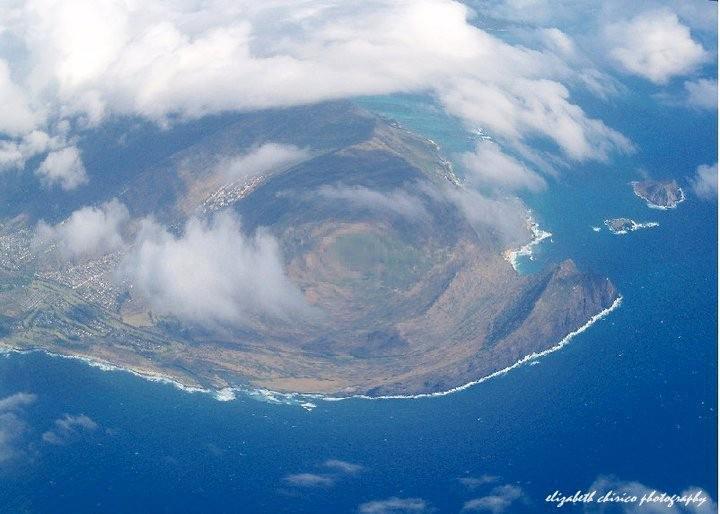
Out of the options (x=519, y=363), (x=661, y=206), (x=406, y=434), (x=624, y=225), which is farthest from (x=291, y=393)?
(x=661, y=206)

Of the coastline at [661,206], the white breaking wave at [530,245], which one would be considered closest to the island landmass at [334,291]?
the white breaking wave at [530,245]

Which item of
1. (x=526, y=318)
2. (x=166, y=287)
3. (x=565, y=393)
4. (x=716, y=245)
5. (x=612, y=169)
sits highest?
(x=612, y=169)

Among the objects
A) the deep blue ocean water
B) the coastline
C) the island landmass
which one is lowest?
the deep blue ocean water

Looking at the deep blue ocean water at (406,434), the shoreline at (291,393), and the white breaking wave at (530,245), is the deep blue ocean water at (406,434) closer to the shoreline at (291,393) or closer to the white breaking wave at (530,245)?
the shoreline at (291,393)

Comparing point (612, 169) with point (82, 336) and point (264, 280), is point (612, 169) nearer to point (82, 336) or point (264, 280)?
point (264, 280)

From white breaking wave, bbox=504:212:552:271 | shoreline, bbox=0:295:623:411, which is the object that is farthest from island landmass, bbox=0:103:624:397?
white breaking wave, bbox=504:212:552:271

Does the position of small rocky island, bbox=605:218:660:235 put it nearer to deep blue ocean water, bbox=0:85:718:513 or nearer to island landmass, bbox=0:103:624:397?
island landmass, bbox=0:103:624:397

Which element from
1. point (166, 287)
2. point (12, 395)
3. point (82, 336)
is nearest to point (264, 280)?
point (166, 287)
